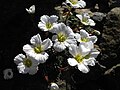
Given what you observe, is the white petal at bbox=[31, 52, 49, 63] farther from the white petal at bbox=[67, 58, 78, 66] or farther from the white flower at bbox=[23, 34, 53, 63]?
the white petal at bbox=[67, 58, 78, 66]

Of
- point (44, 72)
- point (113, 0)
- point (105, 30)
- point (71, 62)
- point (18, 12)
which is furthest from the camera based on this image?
point (113, 0)

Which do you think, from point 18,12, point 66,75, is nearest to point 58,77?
point 66,75

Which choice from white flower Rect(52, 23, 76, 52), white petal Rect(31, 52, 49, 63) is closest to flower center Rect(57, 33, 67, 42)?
white flower Rect(52, 23, 76, 52)

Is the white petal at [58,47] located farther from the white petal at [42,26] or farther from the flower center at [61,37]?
the white petal at [42,26]

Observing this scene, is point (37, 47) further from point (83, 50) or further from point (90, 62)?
point (90, 62)

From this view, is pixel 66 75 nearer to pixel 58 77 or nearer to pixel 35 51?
pixel 58 77

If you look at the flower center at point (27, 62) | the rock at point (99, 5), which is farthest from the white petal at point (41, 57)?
the rock at point (99, 5)

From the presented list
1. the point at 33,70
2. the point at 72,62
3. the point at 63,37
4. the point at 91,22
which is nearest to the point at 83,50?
the point at 72,62
